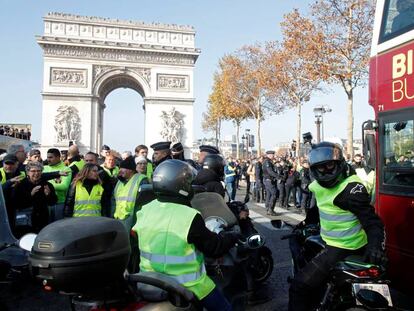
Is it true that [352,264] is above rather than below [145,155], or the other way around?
below

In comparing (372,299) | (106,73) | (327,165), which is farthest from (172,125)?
(372,299)

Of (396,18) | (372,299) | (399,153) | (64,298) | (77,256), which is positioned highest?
(396,18)

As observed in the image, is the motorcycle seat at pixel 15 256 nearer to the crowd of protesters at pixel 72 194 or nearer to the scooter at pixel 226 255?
the scooter at pixel 226 255

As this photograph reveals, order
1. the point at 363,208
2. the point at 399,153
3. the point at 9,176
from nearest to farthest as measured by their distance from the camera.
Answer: the point at 363,208
the point at 399,153
the point at 9,176

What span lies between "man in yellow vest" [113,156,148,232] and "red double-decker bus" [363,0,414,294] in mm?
2844

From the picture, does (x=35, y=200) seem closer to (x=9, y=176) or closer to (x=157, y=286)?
(x=9, y=176)

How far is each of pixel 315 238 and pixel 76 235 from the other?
6.24 ft

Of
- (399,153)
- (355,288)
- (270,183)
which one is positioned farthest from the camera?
(270,183)

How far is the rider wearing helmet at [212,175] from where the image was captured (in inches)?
175

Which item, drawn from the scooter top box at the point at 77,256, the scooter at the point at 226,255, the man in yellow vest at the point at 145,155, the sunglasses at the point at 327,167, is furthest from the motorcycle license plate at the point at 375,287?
the man in yellow vest at the point at 145,155

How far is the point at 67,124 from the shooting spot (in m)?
30.9

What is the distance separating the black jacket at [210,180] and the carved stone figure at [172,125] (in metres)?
28.5

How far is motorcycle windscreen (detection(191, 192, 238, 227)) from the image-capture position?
3174 millimetres

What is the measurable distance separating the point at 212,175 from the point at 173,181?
2.37 metres
